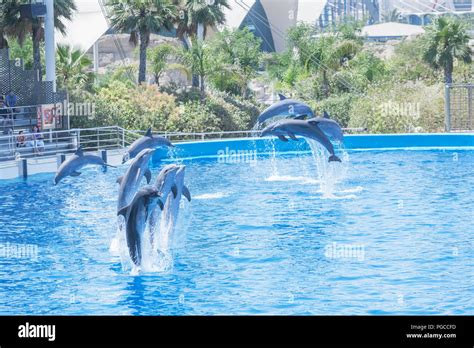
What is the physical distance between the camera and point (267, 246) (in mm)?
14578

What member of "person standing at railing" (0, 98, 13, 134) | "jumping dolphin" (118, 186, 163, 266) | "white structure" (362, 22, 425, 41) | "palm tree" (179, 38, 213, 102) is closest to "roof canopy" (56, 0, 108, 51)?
"white structure" (362, 22, 425, 41)

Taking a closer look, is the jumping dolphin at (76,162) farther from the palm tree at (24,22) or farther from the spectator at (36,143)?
the palm tree at (24,22)

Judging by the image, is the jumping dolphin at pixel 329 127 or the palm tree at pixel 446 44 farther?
the palm tree at pixel 446 44

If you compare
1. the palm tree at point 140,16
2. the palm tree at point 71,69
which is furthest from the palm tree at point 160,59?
the palm tree at point 71,69

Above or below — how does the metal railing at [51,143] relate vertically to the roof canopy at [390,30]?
below

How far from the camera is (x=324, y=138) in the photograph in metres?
17.5
